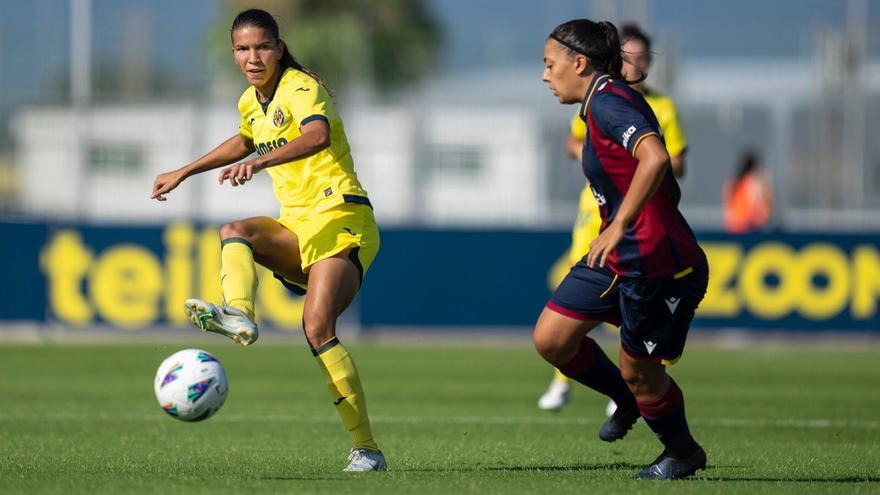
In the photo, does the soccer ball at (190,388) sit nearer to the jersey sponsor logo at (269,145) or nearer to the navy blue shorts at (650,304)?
the jersey sponsor logo at (269,145)

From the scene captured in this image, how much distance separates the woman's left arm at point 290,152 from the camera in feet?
23.3

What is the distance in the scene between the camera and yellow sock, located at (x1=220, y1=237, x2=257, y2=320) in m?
7.32

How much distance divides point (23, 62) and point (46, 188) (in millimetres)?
3897

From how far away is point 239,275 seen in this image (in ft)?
24.2

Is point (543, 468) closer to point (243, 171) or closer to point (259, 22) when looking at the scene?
point (243, 171)

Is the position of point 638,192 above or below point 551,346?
above

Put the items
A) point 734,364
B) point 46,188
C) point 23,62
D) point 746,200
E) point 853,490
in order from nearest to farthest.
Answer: point 853,490, point 734,364, point 746,200, point 46,188, point 23,62

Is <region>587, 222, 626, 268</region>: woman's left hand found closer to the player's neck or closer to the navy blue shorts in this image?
the navy blue shorts

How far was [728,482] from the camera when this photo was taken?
7477 mm

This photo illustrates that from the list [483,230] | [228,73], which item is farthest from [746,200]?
[228,73]

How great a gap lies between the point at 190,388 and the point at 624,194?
7.50ft

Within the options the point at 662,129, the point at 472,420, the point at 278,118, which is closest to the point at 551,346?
the point at 278,118

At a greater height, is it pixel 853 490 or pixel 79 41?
pixel 79 41

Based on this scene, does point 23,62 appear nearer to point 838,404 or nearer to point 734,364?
point 734,364
